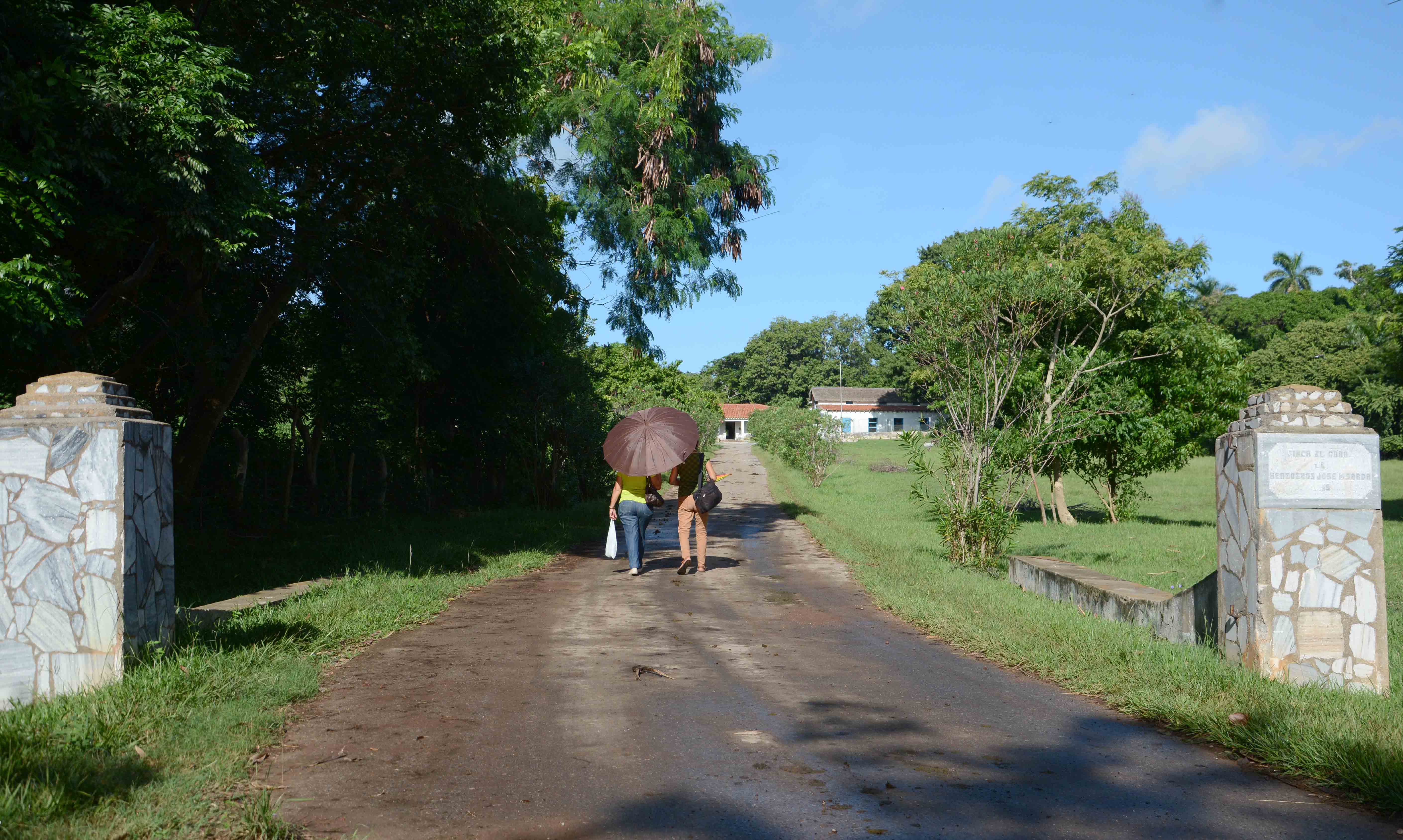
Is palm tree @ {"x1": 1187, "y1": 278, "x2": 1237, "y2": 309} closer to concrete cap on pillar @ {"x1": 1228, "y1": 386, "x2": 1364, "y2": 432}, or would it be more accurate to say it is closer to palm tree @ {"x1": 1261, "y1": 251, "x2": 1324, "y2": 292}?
palm tree @ {"x1": 1261, "y1": 251, "x2": 1324, "y2": 292}

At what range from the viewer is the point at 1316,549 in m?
6.02

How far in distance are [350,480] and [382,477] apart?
0.89m

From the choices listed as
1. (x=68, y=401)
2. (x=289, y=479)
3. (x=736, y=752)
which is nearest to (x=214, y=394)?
(x=289, y=479)

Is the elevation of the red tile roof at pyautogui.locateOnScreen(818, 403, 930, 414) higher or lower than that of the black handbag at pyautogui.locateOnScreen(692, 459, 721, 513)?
higher

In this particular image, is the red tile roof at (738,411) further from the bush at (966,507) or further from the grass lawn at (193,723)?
the grass lawn at (193,723)

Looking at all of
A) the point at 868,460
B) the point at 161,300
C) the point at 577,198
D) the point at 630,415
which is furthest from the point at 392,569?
the point at 868,460

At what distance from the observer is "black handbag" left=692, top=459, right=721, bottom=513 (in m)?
12.4

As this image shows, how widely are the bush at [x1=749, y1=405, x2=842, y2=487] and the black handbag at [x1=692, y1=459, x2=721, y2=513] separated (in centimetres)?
2204

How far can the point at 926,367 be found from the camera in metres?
13.8

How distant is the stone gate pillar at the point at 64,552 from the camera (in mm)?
5492

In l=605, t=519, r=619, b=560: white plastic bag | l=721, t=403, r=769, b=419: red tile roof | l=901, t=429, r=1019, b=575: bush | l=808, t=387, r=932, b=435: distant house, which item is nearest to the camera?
l=901, t=429, r=1019, b=575: bush

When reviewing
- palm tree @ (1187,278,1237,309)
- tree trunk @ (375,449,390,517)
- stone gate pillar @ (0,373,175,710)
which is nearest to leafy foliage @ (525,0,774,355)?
tree trunk @ (375,449,390,517)

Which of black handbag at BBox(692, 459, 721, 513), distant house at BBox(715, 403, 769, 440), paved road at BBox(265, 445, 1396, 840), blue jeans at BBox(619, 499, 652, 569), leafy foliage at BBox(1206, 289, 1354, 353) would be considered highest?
leafy foliage at BBox(1206, 289, 1354, 353)

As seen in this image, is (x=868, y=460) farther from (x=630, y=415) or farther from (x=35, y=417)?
(x=35, y=417)
